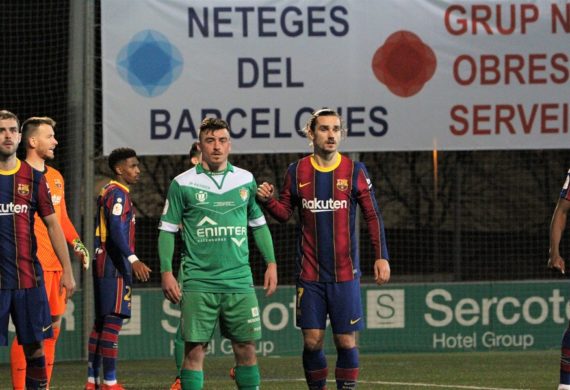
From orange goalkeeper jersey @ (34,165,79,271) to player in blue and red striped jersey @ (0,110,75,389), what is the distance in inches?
68.3

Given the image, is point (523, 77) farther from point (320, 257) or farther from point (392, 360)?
point (320, 257)

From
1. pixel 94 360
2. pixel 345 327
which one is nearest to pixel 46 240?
pixel 94 360

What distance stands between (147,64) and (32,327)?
7.07 meters

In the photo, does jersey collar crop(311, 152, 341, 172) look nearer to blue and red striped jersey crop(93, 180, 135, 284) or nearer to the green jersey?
the green jersey

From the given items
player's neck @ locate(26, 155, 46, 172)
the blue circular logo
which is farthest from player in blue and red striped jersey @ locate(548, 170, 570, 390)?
the blue circular logo

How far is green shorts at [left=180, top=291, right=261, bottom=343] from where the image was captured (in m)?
7.93

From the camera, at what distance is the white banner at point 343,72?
14914 mm

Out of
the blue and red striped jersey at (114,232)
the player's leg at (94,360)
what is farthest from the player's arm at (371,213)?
the player's leg at (94,360)

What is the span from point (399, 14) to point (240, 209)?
770cm

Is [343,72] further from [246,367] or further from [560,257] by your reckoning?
[246,367]

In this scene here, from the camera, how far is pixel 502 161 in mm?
27609

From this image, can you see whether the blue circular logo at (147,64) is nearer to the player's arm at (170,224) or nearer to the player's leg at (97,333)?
the player's leg at (97,333)

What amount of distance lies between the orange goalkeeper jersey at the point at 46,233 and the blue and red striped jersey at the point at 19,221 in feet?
5.66

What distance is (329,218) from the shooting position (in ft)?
28.3
